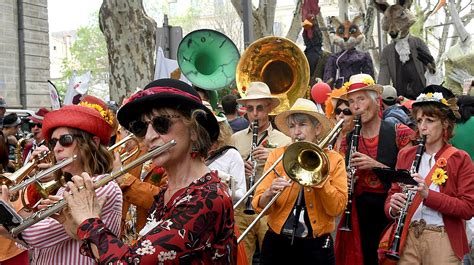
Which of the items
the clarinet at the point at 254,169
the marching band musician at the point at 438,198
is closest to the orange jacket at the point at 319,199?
the marching band musician at the point at 438,198

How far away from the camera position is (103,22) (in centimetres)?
1102

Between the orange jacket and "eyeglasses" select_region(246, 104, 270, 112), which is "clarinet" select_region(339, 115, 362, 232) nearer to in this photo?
the orange jacket

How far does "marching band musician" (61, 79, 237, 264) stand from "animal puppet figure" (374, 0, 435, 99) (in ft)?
23.4

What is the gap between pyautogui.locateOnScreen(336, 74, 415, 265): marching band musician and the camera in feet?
18.9

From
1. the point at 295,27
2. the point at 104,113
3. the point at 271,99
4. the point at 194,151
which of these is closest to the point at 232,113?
the point at 271,99

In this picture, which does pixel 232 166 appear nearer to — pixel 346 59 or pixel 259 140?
pixel 259 140

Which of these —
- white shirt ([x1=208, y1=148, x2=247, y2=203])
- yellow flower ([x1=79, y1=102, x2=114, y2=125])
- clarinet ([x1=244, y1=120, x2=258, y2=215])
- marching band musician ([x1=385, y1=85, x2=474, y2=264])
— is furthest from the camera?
clarinet ([x1=244, y1=120, x2=258, y2=215])

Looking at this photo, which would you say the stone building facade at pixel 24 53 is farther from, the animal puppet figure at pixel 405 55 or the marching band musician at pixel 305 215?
the marching band musician at pixel 305 215

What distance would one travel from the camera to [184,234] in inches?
106

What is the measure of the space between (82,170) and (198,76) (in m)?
4.86

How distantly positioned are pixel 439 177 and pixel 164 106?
2653mm

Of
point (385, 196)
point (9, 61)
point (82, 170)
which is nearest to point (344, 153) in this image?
point (385, 196)

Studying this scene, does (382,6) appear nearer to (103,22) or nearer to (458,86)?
(458,86)

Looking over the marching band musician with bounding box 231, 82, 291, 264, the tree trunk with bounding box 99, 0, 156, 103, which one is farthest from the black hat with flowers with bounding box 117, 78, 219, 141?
the tree trunk with bounding box 99, 0, 156, 103
